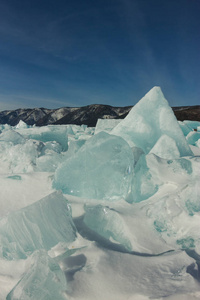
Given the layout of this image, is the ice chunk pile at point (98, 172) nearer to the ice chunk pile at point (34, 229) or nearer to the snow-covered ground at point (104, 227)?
the snow-covered ground at point (104, 227)

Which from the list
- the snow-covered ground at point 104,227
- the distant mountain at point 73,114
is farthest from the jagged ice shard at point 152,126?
the distant mountain at point 73,114

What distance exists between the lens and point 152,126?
3.86 m

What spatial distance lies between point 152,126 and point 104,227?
2417 millimetres

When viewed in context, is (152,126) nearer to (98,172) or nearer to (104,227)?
(98,172)

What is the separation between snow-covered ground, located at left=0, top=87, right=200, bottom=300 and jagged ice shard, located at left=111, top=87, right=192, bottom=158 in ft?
0.28

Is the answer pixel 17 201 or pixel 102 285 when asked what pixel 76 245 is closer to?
pixel 102 285

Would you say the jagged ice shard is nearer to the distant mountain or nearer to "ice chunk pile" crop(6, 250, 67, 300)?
"ice chunk pile" crop(6, 250, 67, 300)

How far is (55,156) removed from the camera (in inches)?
134

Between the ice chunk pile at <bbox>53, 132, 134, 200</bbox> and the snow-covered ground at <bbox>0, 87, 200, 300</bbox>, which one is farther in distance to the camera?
the ice chunk pile at <bbox>53, 132, 134, 200</bbox>

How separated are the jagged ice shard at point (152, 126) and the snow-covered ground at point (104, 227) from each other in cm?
8

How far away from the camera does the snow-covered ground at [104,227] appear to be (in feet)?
3.82

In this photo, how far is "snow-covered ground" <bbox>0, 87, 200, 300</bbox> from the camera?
1164 millimetres

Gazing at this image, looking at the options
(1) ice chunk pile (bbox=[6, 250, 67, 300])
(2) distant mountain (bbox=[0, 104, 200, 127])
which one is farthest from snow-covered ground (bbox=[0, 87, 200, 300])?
(2) distant mountain (bbox=[0, 104, 200, 127])

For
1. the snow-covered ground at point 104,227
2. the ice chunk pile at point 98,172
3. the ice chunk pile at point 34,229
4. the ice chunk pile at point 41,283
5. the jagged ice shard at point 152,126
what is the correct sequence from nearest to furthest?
the ice chunk pile at point 41,283
the snow-covered ground at point 104,227
the ice chunk pile at point 34,229
the ice chunk pile at point 98,172
the jagged ice shard at point 152,126
